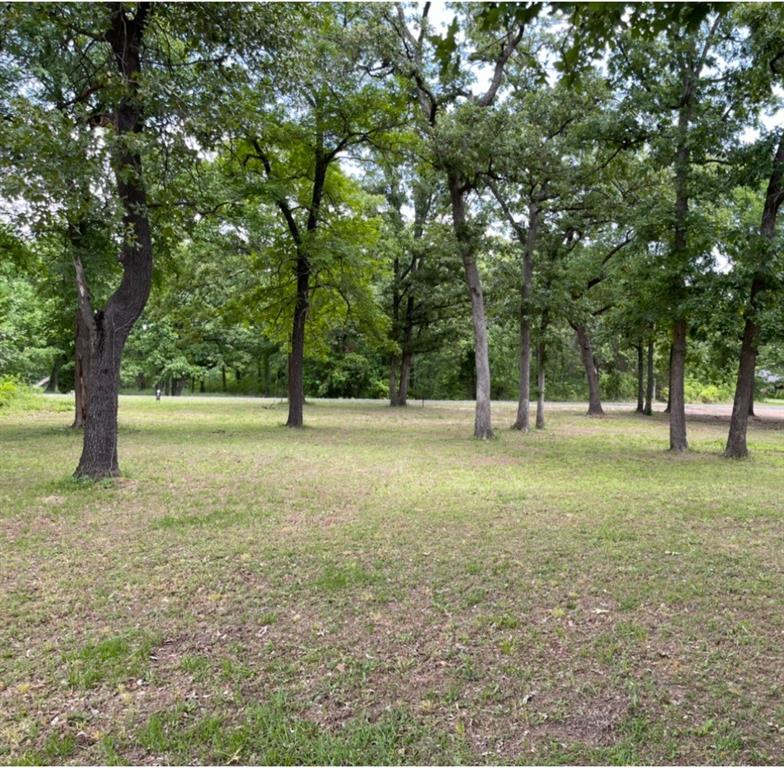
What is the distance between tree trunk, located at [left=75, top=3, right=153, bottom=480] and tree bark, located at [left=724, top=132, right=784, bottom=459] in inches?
392

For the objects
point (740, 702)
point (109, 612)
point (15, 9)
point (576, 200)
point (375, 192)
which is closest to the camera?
point (740, 702)

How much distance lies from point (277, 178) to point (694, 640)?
43.2ft

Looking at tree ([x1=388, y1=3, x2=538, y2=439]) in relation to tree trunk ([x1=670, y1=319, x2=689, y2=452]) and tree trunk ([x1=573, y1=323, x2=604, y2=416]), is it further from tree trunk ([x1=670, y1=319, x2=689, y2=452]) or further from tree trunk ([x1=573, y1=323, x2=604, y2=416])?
tree trunk ([x1=573, y1=323, x2=604, y2=416])

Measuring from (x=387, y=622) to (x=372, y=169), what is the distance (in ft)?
62.8

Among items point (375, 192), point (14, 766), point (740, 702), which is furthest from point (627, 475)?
point (375, 192)

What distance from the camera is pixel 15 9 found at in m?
5.73

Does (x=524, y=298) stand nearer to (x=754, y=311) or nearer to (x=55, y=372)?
(x=754, y=311)

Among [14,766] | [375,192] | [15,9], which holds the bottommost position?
[14,766]

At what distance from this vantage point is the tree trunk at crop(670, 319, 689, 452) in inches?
440

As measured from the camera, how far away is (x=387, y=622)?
3.46 m

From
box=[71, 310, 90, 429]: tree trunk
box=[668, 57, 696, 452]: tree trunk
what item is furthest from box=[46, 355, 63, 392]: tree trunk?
box=[668, 57, 696, 452]: tree trunk

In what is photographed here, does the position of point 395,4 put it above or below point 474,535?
above

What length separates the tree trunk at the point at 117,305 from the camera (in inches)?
269

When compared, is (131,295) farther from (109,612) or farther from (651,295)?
(651,295)
